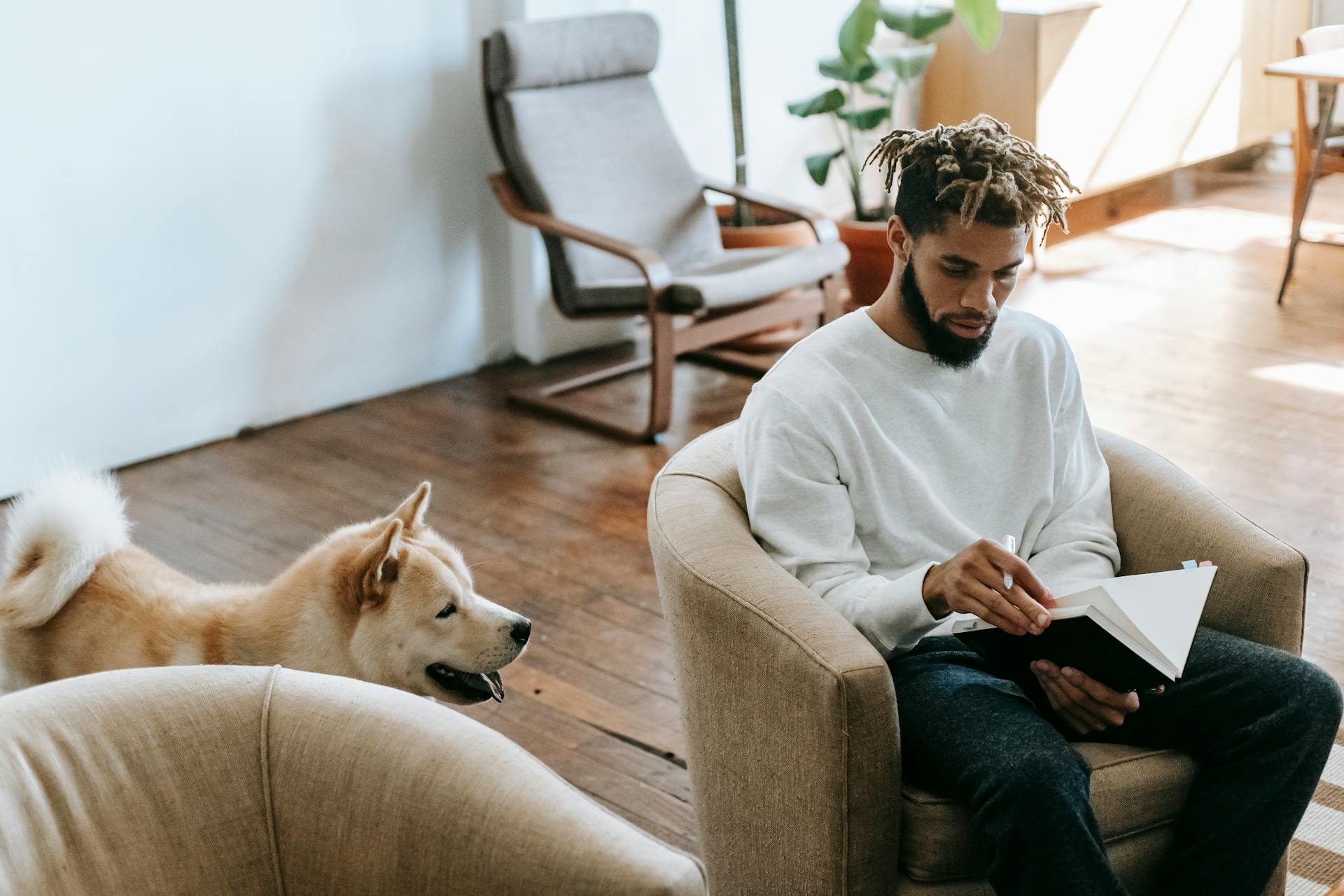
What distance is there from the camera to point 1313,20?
19.9ft

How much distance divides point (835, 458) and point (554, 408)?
2.21 metres

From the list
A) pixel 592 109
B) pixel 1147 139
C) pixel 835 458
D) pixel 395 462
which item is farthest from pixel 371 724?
pixel 1147 139

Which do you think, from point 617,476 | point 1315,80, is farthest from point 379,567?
point 1315,80

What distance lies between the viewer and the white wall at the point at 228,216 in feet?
10.4

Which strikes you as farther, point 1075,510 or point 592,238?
point 592,238

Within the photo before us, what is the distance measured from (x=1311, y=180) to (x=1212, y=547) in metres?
3.14

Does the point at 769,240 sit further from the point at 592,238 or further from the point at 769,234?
the point at 592,238

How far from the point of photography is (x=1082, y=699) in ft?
4.93

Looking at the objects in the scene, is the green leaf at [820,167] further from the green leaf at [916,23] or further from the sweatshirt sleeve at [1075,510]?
the sweatshirt sleeve at [1075,510]

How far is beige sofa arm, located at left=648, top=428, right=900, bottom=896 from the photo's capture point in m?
1.38

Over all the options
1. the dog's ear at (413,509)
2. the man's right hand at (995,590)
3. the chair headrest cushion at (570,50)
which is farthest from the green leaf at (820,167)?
the man's right hand at (995,590)

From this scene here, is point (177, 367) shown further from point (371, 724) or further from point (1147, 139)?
point (1147, 139)

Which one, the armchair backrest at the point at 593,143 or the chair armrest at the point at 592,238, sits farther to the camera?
the armchair backrest at the point at 593,143

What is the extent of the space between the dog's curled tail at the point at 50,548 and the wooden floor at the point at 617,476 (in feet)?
2.49
